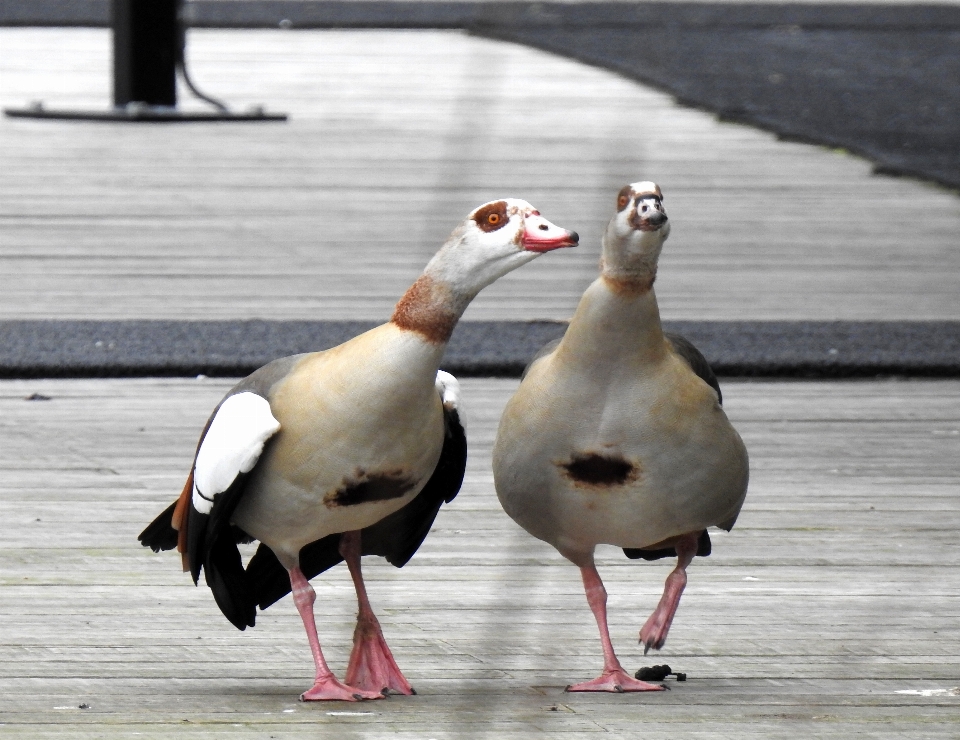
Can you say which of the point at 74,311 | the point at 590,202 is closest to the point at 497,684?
the point at 74,311

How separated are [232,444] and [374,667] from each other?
469mm

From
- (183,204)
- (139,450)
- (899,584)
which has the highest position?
(899,584)

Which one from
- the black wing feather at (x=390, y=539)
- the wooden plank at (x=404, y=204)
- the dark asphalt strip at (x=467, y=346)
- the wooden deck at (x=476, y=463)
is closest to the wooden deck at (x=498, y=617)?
the wooden deck at (x=476, y=463)

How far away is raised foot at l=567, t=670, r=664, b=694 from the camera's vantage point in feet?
9.77

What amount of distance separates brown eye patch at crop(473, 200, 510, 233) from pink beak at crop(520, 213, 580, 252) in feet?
0.12

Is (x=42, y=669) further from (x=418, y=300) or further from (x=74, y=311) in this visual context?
(x=74, y=311)

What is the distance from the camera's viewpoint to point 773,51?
15.4 metres

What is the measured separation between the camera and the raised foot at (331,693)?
2.93m

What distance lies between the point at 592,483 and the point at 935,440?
2.32 meters

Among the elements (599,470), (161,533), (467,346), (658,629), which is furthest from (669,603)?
(467,346)

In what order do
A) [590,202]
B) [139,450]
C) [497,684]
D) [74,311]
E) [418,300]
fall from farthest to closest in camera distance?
[590,202] → [74,311] → [139,450] → [497,684] → [418,300]

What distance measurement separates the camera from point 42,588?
3.55m

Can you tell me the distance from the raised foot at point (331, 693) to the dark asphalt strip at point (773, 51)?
5.85 m

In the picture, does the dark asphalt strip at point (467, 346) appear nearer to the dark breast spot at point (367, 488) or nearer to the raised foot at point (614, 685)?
the raised foot at point (614, 685)
